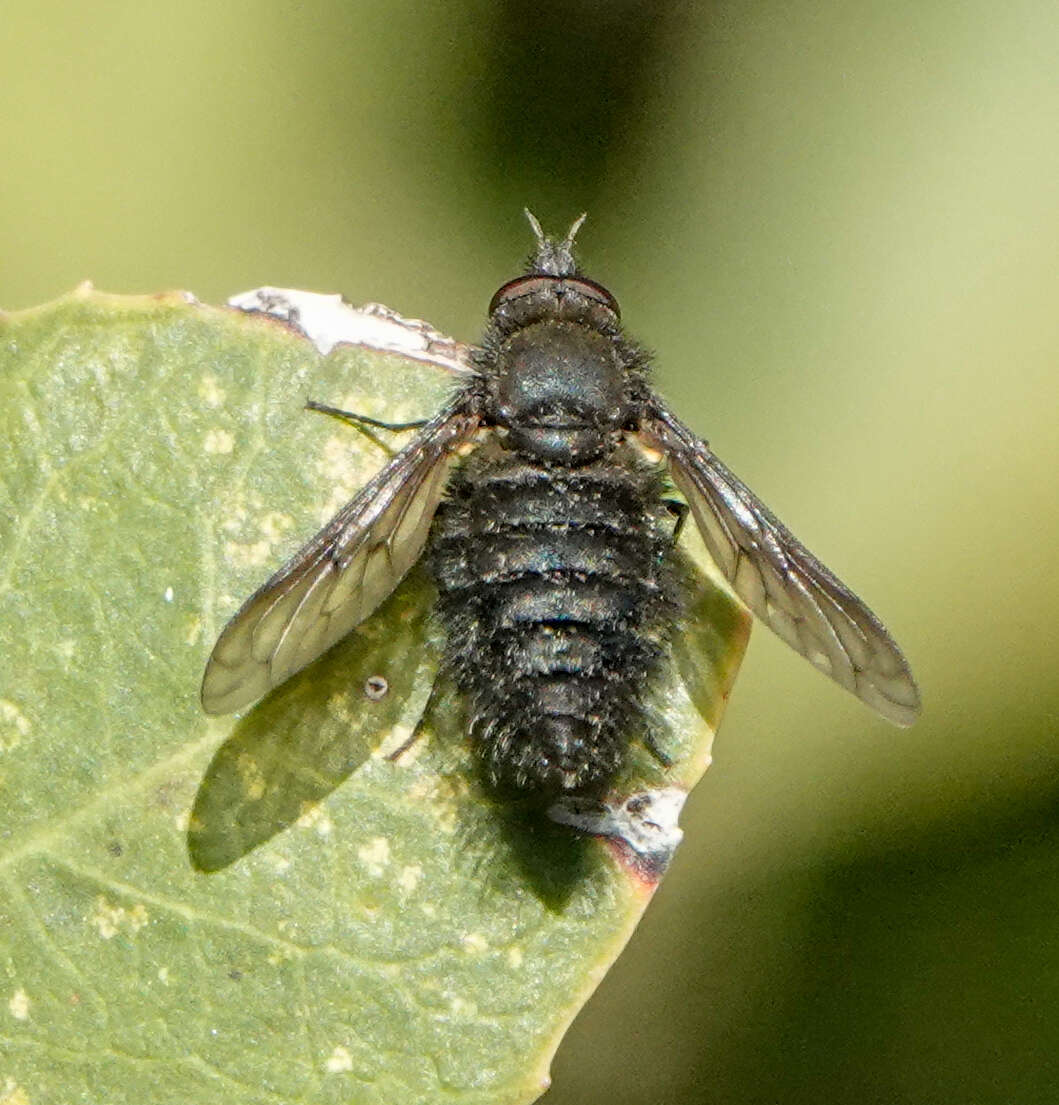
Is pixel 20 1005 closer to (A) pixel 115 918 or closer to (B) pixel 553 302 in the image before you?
(A) pixel 115 918

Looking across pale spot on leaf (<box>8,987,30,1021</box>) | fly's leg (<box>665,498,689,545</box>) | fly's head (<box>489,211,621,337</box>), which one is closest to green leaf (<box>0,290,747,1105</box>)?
pale spot on leaf (<box>8,987,30,1021</box>)

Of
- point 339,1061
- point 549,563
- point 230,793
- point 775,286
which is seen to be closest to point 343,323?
point 549,563

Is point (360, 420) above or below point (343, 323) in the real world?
below

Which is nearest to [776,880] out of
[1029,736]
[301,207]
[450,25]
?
[1029,736]

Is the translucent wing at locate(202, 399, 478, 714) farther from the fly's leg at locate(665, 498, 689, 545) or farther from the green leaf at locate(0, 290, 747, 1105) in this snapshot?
the fly's leg at locate(665, 498, 689, 545)

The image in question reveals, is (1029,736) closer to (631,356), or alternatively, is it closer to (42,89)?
(631,356)

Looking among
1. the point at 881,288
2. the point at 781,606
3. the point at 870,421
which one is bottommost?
the point at 781,606

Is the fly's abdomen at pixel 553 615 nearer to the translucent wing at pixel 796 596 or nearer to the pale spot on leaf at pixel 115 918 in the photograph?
the translucent wing at pixel 796 596
